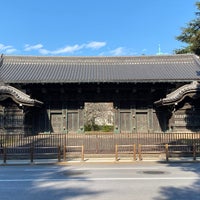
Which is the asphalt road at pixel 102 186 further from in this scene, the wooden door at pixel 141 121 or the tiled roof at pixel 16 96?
the wooden door at pixel 141 121

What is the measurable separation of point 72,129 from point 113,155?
11866 mm

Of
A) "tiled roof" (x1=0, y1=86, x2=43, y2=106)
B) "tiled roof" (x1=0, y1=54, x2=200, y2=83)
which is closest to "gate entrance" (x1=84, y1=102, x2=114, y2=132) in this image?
"tiled roof" (x1=0, y1=54, x2=200, y2=83)

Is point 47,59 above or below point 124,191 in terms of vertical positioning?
above

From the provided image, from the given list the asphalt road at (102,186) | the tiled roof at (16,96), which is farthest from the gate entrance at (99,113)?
the asphalt road at (102,186)

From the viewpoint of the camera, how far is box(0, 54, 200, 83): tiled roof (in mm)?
28578

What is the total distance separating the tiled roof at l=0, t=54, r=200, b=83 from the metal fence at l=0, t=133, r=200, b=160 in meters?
7.46

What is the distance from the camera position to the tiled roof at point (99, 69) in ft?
93.8

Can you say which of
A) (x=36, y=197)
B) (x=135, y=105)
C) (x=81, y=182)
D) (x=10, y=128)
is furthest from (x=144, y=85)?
(x=36, y=197)

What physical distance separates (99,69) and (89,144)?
13017 millimetres

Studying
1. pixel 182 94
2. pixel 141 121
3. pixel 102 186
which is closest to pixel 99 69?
pixel 141 121

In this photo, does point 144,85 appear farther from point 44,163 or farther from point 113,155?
point 44,163

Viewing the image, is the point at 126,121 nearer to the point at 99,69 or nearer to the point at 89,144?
the point at 99,69

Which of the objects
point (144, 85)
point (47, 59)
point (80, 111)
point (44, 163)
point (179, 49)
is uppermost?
point (179, 49)

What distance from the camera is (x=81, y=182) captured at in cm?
1021
